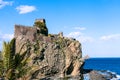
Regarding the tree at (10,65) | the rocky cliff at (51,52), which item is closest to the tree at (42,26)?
the rocky cliff at (51,52)

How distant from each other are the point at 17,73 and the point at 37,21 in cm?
6200

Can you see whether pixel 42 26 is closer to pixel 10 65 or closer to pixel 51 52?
pixel 51 52

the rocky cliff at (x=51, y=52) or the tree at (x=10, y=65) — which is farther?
the rocky cliff at (x=51, y=52)

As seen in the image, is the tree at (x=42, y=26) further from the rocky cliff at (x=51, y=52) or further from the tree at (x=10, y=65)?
the tree at (x=10, y=65)

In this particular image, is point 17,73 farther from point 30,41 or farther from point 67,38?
point 67,38

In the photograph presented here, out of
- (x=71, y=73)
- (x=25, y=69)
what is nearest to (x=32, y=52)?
(x=71, y=73)

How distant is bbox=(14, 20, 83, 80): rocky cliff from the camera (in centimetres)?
8225

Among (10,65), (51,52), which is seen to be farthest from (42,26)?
(10,65)

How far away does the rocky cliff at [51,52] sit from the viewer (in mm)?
82250

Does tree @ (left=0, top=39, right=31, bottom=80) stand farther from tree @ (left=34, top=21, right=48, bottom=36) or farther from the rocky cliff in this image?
tree @ (left=34, top=21, right=48, bottom=36)

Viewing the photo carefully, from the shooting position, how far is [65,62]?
90.2 meters

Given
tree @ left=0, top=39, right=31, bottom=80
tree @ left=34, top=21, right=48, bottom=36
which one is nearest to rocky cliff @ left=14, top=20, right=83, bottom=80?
tree @ left=34, top=21, right=48, bottom=36

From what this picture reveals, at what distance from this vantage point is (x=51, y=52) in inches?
3440

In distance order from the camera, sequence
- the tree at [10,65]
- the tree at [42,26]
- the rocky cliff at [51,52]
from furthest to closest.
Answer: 1. the tree at [42,26]
2. the rocky cliff at [51,52]
3. the tree at [10,65]
